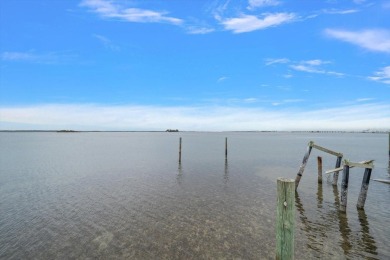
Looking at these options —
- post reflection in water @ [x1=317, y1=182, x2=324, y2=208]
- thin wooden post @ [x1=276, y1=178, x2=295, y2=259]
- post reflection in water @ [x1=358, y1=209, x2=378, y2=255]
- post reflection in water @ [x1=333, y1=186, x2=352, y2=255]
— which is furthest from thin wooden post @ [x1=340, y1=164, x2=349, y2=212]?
thin wooden post @ [x1=276, y1=178, x2=295, y2=259]

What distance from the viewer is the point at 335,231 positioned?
9.91 metres

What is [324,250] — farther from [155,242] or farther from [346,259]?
[155,242]

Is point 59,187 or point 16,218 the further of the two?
point 59,187

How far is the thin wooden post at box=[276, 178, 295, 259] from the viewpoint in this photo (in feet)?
17.6

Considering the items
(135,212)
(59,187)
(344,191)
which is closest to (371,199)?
(344,191)

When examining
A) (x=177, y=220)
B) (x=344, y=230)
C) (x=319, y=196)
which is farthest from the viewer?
(x=319, y=196)

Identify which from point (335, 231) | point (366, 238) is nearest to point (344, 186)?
point (335, 231)

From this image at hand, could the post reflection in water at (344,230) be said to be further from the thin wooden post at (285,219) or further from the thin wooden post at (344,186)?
the thin wooden post at (285,219)

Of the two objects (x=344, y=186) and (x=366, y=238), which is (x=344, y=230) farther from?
(x=344, y=186)

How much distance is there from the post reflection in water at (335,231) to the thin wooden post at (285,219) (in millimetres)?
3773

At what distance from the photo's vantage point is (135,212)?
12.3 m

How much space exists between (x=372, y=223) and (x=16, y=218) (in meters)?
16.8

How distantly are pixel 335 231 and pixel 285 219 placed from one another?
20.4 ft

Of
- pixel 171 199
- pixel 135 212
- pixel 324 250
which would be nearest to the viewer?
pixel 324 250
